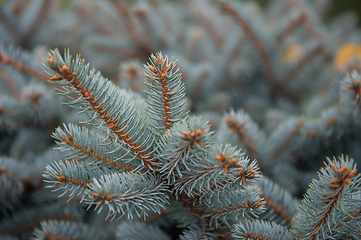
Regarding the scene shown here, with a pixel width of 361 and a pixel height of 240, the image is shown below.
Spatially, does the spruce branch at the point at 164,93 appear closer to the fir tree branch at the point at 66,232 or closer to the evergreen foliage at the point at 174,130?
the evergreen foliage at the point at 174,130

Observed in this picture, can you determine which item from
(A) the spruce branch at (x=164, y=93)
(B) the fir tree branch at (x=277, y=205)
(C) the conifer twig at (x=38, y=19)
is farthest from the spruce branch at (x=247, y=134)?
(C) the conifer twig at (x=38, y=19)

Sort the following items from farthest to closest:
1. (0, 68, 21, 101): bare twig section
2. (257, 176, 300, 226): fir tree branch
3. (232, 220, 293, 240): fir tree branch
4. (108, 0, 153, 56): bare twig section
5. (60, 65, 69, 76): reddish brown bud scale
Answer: (108, 0, 153, 56): bare twig section < (0, 68, 21, 101): bare twig section < (257, 176, 300, 226): fir tree branch < (232, 220, 293, 240): fir tree branch < (60, 65, 69, 76): reddish brown bud scale

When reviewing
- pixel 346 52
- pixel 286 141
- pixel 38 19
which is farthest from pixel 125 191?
pixel 346 52

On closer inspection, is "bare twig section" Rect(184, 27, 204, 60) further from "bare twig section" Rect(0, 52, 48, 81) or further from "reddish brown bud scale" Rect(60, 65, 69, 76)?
"reddish brown bud scale" Rect(60, 65, 69, 76)

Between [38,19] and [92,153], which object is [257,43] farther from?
[38,19]

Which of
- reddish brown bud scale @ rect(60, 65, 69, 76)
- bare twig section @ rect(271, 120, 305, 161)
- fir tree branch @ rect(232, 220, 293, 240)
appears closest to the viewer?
reddish brown bud scale @ rect(60, 65, 69, 76)

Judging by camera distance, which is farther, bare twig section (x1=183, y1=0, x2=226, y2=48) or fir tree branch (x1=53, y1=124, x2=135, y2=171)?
bare twig section (x1=183, y1=0, x2=226, y2=48)

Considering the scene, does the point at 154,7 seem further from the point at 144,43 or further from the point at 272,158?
the point at 272,158

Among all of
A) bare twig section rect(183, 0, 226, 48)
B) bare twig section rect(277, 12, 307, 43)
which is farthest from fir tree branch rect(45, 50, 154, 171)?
bare twig section rect(183, 0, 226, 48)
